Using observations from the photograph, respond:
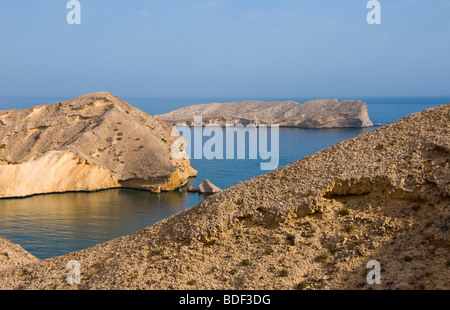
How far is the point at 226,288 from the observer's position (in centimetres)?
1459

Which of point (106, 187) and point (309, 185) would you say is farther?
point (106, 187)

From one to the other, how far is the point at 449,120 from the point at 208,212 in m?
9.97

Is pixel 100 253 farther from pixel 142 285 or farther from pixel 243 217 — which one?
pixel 243 217

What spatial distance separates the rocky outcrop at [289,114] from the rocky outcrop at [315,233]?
107m

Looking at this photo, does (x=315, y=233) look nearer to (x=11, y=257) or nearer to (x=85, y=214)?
(x=11, y=257)

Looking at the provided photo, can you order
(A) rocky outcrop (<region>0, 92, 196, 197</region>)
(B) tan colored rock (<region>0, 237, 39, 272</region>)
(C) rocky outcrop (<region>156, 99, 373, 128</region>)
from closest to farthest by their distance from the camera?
1. (B) tan colored rock (<region>0, 237, 39, 272</region>)
2. (A) rocky outcrop (<region>0, 92, 196, 197</region>)
3. (C) rocky outcrop (<region>156, 99, 373, 128</region>)

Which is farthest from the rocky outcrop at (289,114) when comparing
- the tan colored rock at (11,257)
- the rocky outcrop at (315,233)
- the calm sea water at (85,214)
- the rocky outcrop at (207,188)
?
the tan colored rock at (11,257)

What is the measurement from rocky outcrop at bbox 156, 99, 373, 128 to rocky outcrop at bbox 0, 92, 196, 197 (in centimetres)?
7340

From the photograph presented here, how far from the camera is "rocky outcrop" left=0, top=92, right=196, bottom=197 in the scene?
46688mm

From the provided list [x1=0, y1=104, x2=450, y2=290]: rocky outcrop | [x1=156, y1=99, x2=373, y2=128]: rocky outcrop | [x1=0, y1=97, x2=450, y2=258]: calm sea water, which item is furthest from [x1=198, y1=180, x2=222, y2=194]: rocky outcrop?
[x1=156, y1=99, x2=373, y2=128]: rocky outcrop

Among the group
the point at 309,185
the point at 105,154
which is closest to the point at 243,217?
the point at 309,185

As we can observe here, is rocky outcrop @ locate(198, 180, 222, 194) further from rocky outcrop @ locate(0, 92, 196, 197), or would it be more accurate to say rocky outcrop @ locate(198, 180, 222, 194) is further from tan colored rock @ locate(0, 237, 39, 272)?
tan colored rock @ locate(0, 237, 39, 272)

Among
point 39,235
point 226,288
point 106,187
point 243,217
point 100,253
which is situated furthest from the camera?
point 106,187

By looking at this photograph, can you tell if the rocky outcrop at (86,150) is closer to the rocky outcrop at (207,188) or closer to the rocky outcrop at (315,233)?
the rocky outcrop at (207,188)
